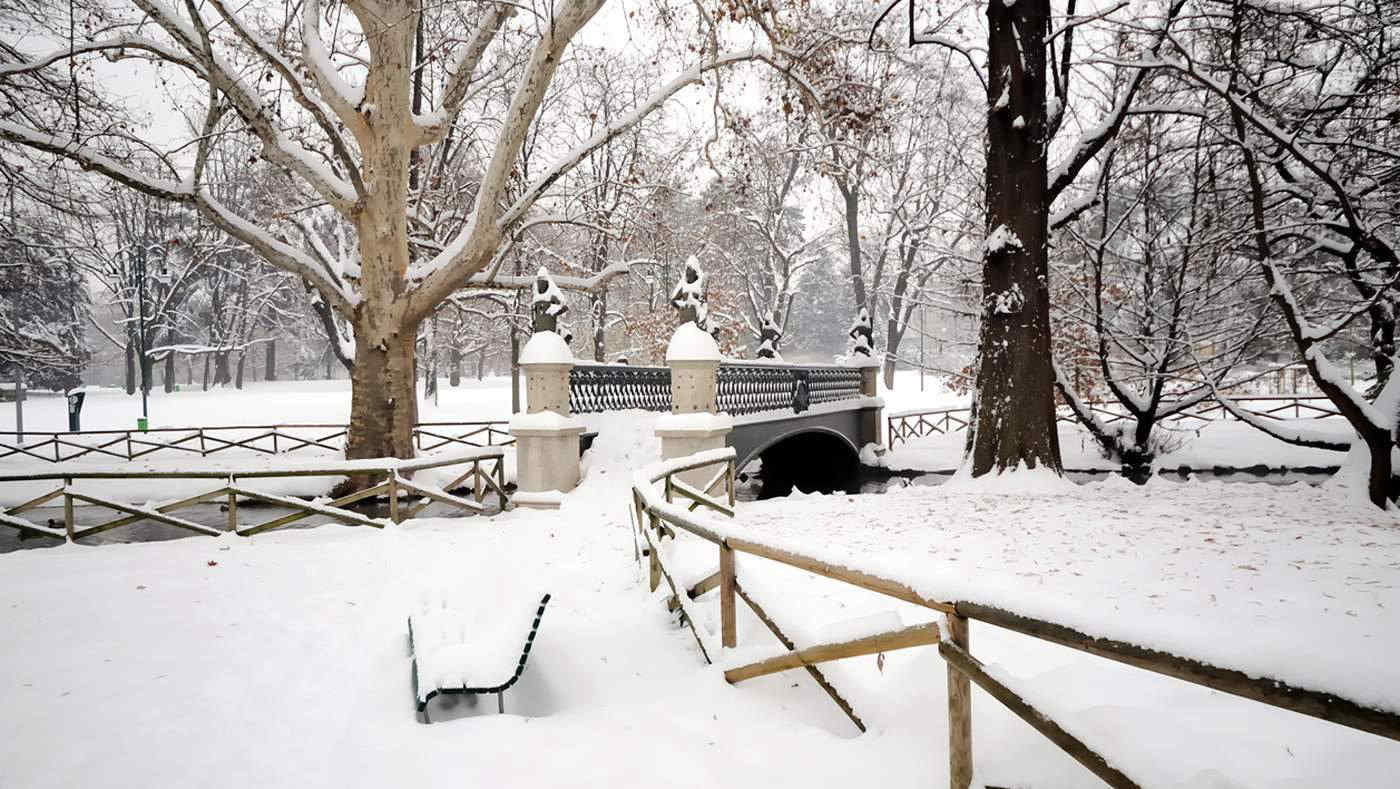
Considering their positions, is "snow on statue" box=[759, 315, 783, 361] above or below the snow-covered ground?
above

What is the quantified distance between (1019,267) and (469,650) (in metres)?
8.42

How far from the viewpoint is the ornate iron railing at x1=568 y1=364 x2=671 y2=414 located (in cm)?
1158

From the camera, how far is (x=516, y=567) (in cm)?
676

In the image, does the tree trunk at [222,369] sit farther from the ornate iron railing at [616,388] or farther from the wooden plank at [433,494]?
the wooden plank at [433,494]

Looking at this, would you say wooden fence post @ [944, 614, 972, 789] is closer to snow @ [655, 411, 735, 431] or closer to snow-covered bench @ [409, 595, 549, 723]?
snow-covered bench @ [409, 595, 549, 723]

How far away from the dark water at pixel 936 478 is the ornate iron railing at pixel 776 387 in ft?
9.15

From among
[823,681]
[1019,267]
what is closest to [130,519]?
[823,681]

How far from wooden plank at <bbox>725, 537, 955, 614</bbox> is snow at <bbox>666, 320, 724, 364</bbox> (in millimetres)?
6836

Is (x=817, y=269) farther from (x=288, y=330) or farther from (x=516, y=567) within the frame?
(x=516, y=567)

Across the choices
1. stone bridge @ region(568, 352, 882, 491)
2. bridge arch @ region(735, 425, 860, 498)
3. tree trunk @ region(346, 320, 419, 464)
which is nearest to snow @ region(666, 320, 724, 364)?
stone bridge @ region(568, 352, 882, 491)

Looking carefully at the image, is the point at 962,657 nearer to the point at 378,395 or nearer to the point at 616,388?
the point at 616,388

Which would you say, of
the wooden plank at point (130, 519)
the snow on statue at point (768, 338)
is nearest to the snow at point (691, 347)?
the wooden plank at point (130, 519)

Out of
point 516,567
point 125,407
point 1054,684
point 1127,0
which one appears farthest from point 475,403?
point 1054,684

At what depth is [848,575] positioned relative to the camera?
297 centimetres
